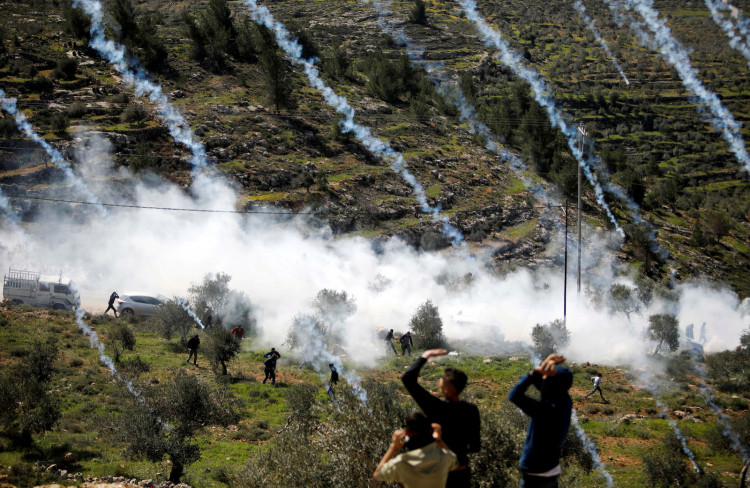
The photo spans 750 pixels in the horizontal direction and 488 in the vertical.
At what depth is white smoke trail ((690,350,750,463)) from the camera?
16.5 metres

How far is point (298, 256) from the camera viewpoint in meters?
37.1

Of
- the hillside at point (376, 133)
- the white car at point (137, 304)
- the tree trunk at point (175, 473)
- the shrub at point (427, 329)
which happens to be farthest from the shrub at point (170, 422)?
the hillside at point (376, 133)

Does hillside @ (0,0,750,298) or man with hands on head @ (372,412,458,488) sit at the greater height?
hillside @ (0,0,750,298)

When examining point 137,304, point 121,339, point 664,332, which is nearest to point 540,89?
point 664,332

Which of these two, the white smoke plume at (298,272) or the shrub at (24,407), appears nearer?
the shrub at (24,407)

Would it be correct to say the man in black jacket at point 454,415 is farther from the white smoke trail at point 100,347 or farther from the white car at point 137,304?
the white car at point 137,304

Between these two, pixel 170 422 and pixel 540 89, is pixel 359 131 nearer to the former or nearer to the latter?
pixel 540 89

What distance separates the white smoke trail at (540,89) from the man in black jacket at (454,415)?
36171 millimetres

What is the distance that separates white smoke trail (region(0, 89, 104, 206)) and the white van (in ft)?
36.6

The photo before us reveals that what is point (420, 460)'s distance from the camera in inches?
178

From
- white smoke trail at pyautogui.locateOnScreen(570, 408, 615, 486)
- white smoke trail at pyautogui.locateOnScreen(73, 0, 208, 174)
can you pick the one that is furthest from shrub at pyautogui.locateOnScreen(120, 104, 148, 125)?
white smoke trail at pyautogui.locateOnScreen(570, 408, 615, 486)

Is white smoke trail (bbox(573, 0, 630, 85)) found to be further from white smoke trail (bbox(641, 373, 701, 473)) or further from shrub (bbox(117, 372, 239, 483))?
shrub (bbox(117, 372, 239, 483))

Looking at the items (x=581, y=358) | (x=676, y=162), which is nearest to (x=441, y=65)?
(x=676, y=162)

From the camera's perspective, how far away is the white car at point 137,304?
2714cm
